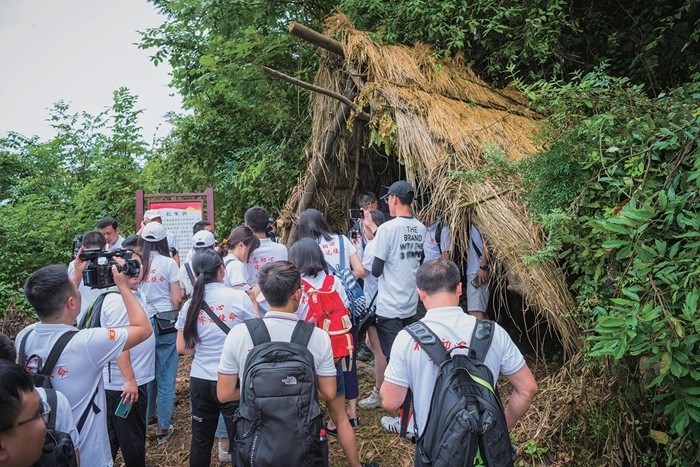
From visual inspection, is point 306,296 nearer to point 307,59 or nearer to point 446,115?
point 446,115

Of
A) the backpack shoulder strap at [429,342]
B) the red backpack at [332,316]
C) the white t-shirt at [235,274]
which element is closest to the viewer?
the backpack shoulder strap at [429,342]

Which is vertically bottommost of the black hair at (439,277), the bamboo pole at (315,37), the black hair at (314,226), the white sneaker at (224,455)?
the white sneaker at (224,455)

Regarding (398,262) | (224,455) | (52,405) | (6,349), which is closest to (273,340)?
(52,405)

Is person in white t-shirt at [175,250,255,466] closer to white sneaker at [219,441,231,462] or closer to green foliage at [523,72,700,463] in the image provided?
white sneaker at [219,441,231,462]

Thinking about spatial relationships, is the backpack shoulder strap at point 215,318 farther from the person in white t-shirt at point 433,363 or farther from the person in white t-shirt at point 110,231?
the person in white t-shirt at point 110,231

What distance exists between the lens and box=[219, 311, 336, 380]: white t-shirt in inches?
107

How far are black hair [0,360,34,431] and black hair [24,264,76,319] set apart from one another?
72 centimetres

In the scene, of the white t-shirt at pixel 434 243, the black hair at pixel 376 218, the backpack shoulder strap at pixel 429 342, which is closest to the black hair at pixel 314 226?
the black hair at pixel 376 218

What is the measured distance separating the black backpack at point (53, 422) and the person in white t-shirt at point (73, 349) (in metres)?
0.02

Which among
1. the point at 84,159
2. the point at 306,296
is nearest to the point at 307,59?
the point at 306,296

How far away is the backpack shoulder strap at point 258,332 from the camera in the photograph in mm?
2676

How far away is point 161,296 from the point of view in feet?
14.3

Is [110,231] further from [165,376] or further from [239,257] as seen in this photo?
[239,257]

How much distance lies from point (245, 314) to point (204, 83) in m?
6.47
